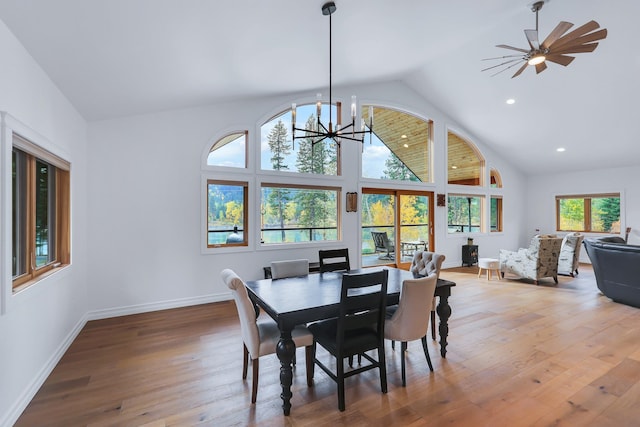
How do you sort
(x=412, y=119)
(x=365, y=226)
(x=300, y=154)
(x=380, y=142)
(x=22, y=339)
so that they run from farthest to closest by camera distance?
(x=412, y=119), (x=380, y=142), (x=365, y=226), (x=300, y=154), (x=22, y=339)

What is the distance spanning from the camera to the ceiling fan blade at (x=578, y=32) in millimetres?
3053

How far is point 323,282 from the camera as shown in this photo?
2.95 metres

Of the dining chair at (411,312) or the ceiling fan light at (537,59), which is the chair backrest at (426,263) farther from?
the ceiling fan light at (537,59)

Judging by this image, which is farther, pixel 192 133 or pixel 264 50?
pixel 192 133

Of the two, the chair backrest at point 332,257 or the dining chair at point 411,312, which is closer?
the dining chair at point 411,312

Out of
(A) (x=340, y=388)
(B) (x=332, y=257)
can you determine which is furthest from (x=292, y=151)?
(A) (x=340, y=388)

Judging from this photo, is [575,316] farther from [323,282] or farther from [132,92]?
[132,92]

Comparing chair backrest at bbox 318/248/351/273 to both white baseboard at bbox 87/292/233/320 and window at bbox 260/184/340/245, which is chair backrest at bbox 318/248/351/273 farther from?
white baseboard at bbox 87/292/233/320

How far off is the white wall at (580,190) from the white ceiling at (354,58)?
35 centimetres

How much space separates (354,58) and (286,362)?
4219 millimetres

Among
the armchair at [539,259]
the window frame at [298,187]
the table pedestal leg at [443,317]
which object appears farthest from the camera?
the armchair at [539,259]

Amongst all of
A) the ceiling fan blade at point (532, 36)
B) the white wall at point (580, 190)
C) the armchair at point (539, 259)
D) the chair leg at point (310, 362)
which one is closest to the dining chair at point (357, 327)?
the chair leg at point (310, 362)

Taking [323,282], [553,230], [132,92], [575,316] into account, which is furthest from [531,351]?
[553,230]

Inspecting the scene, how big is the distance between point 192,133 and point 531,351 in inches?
201
